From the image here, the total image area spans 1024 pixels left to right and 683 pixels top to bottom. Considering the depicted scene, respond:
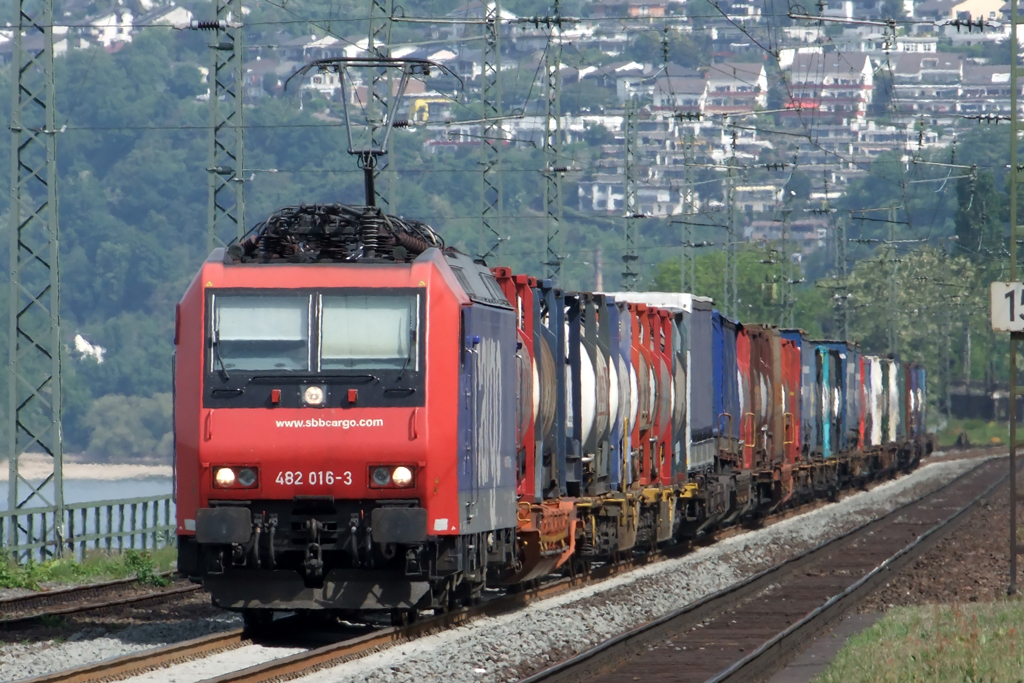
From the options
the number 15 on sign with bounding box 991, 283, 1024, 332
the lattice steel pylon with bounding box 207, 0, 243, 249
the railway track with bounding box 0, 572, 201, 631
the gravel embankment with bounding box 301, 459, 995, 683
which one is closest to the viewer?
the gravel embankment with bounding box 301, 459, 995, 683

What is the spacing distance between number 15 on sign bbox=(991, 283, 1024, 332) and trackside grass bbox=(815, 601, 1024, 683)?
128 inches

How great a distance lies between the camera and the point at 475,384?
1528cm

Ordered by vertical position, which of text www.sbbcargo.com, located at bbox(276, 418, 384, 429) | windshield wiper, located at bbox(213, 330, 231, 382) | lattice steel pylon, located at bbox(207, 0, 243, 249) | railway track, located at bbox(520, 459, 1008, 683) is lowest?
railway track, located at bbox(520, 459, 1008, 683)

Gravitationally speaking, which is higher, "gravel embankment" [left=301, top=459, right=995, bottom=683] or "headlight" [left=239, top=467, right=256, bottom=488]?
"headlight" [left=239, top=467, right=256, bottom=488]

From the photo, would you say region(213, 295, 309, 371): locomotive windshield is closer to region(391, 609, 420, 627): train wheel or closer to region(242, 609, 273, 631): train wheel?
region(242, 609, 273, 631): train wheel

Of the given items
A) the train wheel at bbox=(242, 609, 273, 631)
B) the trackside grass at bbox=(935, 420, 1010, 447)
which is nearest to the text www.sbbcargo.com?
the train wheel at bbox=(242, 609, 273, 631)

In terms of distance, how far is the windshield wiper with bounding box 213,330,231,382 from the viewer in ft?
47.4

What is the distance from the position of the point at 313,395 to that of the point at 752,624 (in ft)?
19.8

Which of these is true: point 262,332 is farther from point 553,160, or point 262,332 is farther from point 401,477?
point 553,160

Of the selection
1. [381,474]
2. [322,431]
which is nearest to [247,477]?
[322,431]

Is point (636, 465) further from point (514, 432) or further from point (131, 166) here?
point (131, 166)

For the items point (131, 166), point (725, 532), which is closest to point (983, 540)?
point (725, 532)

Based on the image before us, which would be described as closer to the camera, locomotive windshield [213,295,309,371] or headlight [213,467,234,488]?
headlight [213,467,234,488]

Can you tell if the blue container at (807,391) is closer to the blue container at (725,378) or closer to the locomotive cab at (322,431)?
the blue container at (725,378)
